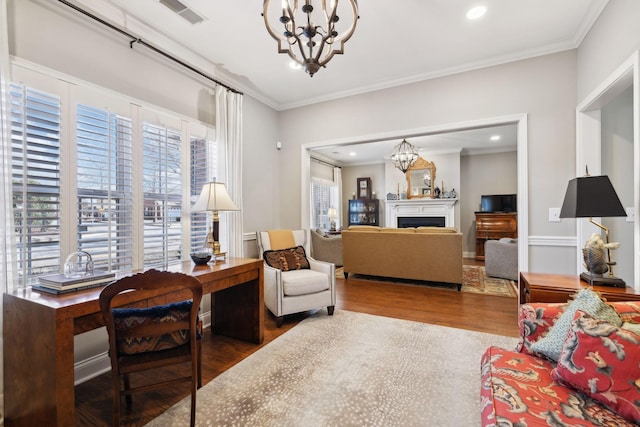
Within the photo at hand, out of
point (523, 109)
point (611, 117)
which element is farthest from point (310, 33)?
point (611, 117)

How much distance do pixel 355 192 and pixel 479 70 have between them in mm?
5986

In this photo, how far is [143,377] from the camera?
2.17m

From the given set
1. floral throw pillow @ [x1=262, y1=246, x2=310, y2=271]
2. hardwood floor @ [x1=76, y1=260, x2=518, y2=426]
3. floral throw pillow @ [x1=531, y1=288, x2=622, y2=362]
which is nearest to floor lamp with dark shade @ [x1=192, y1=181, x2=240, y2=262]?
floral throw pillow @ [x1=262, y1=246, x2=310, y2=271]

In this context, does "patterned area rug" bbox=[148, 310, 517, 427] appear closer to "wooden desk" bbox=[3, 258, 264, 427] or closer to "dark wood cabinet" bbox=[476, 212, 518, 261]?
"wooden desk" bbox=[3, 258, 264, 427]

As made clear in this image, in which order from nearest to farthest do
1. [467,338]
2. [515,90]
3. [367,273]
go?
[467,338] < [515,90] < [367,273]

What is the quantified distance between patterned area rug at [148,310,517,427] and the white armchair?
30 centimetres

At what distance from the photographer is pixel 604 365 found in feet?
3.82

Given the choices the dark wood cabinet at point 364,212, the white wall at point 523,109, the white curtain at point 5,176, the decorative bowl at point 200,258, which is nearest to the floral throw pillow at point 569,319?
the white wall at point 523,109

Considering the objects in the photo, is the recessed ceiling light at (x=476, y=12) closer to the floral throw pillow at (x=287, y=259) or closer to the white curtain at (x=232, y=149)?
the white curtain at (x=232, y=149)

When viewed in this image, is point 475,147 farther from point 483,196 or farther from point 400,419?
point 400,419

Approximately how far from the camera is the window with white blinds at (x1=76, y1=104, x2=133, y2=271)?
217 cm

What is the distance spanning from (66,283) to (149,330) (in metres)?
0.56

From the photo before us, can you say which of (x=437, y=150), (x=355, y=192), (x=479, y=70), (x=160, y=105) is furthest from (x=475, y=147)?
(x=160, y=105)

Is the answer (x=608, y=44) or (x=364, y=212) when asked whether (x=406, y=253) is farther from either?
(x=364, y=212)
